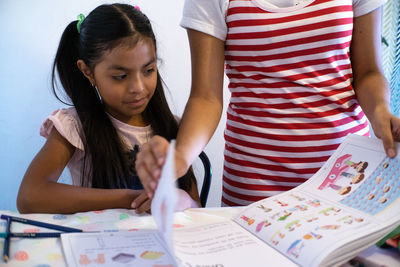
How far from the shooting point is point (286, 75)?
0.84 metres

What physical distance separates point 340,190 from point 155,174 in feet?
1.11

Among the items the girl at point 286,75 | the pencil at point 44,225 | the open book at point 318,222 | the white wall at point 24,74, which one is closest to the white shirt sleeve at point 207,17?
the girl at point 286,75

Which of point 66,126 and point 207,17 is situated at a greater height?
point 207,17

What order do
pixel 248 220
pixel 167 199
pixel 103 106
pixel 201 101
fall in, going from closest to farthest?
pixel 167 199, pixel 248 220, pixel 201 101, pixel 103 106

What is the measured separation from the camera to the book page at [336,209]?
506 mm

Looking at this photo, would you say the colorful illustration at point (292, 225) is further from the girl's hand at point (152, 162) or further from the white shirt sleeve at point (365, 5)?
the white shirt sleeve at point (365, 5)

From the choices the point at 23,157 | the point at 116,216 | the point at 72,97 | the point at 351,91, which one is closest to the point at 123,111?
the point at 72,97

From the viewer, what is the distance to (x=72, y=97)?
112cm

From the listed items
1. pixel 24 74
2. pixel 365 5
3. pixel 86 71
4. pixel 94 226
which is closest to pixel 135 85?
pixel 86 71

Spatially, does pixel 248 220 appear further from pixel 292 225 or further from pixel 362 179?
pixel 362 179

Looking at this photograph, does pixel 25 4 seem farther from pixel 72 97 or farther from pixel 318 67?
pixel 318 67

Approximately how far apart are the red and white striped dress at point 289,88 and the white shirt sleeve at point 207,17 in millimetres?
16

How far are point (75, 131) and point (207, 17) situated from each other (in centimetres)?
45

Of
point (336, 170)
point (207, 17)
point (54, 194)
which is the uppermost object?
point (207, 17)
